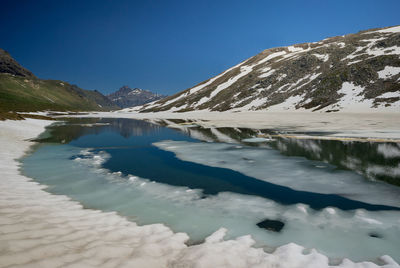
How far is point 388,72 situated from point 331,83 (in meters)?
17.2

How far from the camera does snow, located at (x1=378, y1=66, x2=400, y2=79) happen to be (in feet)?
259

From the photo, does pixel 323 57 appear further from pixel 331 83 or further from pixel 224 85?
pixel 224 85

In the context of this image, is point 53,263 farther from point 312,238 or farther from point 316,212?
point 316,212

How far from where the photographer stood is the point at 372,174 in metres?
11.2

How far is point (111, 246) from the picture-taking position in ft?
16.6

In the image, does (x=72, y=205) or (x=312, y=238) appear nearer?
(x=312, y=238)

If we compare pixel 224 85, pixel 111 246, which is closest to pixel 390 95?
pixel 111 246

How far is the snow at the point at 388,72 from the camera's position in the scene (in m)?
79.0

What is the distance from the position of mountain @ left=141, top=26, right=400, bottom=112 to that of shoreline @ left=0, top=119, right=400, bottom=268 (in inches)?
2793

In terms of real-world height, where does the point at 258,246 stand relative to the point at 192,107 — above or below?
below

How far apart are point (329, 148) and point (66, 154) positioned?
19.5m

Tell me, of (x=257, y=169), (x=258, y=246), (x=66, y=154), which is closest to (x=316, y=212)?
(x=258, y=246)

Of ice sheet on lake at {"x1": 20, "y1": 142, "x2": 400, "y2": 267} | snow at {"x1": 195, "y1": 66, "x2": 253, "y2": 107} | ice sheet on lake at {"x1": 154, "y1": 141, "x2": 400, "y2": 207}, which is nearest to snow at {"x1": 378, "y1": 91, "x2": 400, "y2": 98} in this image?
ice sheet on lake at {"x1": 154, "y1": 141, "x2": 400, "y2": 207}

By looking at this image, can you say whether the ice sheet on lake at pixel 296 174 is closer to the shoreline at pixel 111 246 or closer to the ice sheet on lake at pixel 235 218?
the ice sheet on lake at pixel 235 218
